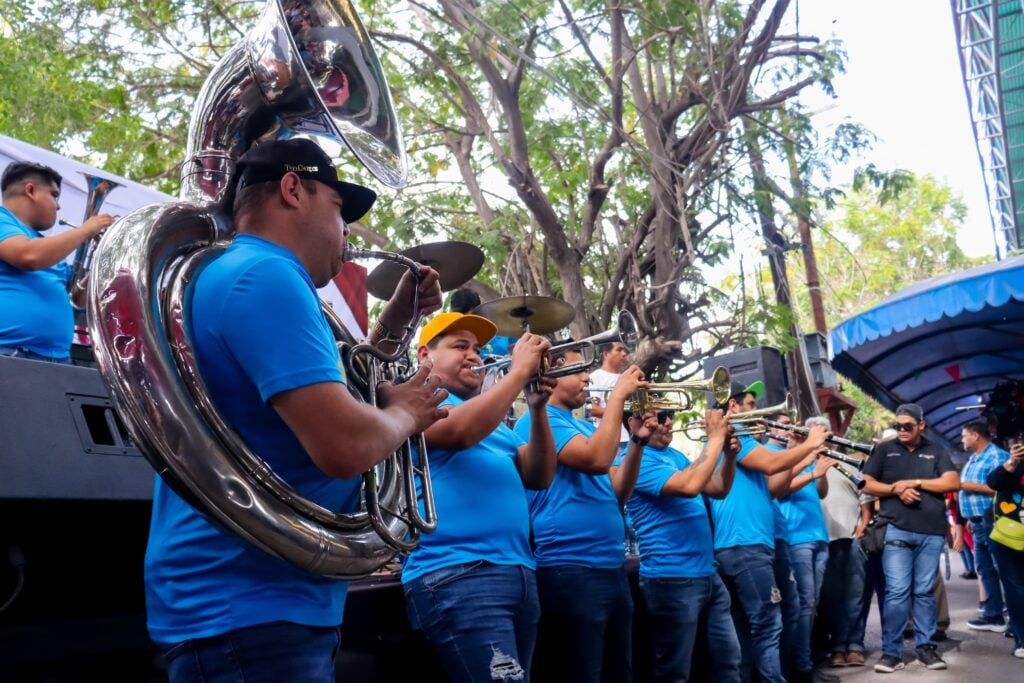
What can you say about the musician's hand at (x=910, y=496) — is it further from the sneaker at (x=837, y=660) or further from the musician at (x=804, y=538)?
the sneaker at (x=837, y=660)

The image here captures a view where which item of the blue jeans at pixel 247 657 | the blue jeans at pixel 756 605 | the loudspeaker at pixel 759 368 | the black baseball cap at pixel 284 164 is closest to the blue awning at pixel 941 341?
the loudspeaker at pixel 759 368

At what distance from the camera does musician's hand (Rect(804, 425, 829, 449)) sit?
6.89 metres

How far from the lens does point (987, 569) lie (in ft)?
33.8

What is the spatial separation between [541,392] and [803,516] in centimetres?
437

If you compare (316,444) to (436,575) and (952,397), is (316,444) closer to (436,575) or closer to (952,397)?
(436,575)

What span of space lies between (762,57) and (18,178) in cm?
761

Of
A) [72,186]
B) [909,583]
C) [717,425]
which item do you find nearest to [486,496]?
[717,425]

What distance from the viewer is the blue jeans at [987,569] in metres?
10.0

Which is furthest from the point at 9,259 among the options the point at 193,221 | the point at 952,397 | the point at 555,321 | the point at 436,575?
the point at 952,397

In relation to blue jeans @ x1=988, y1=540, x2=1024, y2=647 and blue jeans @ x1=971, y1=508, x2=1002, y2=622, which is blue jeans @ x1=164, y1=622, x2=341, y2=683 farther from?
blue jeans @ x1=971, y1=508, x2=1002, y2=622

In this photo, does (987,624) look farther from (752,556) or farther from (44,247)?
(44,247)

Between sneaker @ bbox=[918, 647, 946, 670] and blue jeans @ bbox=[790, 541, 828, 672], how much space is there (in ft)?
3.39

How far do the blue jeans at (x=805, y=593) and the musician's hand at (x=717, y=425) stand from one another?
2.21 meters

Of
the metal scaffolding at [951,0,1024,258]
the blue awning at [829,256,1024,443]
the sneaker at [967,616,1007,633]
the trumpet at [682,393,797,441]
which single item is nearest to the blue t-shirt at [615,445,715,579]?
the trumpet at [682,393,797,441]
